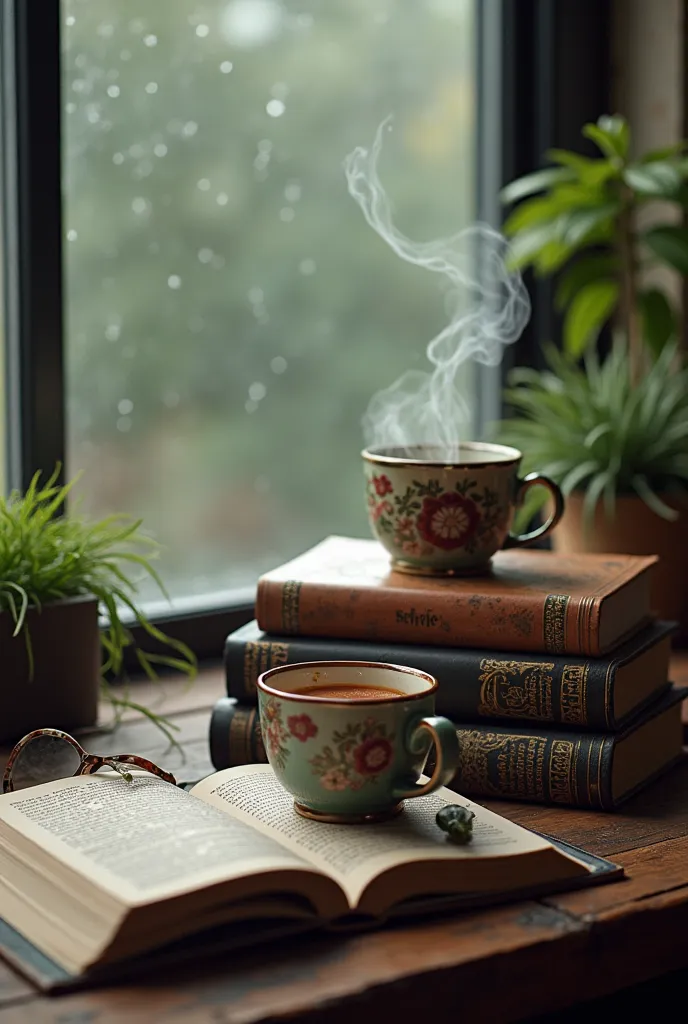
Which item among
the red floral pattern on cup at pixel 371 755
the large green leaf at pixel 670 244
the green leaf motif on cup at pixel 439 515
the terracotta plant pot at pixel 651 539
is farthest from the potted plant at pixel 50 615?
the large green leaf at pixel 670 244

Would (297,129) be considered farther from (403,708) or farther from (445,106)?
(403,708)

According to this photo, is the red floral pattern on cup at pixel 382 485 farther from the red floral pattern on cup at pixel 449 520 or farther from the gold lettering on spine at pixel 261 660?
the gold lettering on spine at pixel 261 660

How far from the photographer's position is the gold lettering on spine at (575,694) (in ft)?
3.01

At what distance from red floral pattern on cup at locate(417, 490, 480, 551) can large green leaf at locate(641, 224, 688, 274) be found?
56 cm

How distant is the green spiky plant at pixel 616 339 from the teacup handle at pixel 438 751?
0.59m

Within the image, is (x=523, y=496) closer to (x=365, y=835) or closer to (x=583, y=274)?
(x=365, y=835)

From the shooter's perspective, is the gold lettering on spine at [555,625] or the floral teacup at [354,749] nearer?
the floral teacup at [354,749]

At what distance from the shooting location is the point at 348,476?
162 centimetres

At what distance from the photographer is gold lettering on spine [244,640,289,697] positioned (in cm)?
100

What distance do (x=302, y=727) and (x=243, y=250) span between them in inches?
31.6

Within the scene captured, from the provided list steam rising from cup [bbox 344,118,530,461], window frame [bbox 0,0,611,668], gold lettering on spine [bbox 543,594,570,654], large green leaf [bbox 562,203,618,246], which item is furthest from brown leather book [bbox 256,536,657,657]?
large green leaf [bbox 562,203,618,246]

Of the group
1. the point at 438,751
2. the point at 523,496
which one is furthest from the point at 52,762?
the point at 523,496

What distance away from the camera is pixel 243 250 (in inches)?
57.6

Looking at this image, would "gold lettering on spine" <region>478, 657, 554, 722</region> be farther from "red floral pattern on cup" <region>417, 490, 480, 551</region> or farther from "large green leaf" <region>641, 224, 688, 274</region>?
"large green leaf" <region>641, 224, 688, 274</region>
